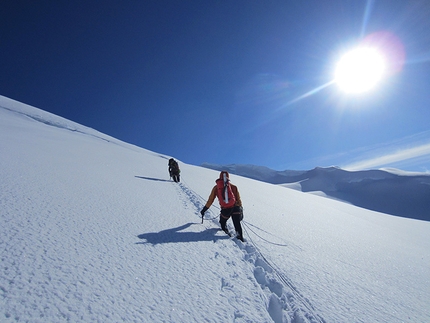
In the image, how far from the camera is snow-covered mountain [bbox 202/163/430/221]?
82750mm

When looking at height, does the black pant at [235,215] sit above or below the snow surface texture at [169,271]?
above

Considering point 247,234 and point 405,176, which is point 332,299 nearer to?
point 247,234

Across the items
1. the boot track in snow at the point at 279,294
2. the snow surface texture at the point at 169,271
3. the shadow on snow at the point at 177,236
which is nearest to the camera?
the snow surface texture at the point at 169,271

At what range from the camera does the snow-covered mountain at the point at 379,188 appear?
82750 millimetres

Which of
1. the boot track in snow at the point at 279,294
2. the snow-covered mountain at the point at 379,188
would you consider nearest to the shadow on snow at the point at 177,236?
the boot track in snow at the point at 279,294

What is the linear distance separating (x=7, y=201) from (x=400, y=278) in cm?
779

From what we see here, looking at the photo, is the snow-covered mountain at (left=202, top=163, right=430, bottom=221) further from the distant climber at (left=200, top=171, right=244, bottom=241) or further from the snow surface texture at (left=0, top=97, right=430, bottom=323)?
the distant climber at (left=200, top=171, right=244, bottom=241)

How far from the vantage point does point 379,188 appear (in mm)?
95625

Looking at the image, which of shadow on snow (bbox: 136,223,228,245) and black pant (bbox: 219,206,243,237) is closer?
shadow on snow (bbox: 136,223,228,245)

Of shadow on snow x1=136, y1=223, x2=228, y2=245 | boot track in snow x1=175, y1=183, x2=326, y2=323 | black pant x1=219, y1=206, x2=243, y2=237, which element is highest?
black pant x1=219, y1=206, x2=243, y2=237

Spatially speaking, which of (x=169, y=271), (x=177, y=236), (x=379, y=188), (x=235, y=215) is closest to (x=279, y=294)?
(x=169, y=271)

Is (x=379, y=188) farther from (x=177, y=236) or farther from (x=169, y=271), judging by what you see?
(x=169, y=271)

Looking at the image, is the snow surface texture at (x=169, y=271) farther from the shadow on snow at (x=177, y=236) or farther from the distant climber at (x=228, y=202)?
the distant climber at (x=228, y=202)

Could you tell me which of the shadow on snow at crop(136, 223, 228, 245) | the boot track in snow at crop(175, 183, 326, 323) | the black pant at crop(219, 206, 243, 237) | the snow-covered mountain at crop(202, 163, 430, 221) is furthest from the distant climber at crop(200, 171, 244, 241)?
the snow-covered mountain at crop(202, 163, 430, 221)
